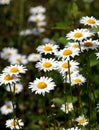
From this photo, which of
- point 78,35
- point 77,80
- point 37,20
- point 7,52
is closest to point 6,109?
point 77,80

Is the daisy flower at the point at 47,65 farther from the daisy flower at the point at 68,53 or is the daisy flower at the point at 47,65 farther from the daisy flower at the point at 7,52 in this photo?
the daisy flower at the point at 7,52

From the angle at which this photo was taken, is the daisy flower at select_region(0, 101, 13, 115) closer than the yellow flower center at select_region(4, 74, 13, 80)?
No

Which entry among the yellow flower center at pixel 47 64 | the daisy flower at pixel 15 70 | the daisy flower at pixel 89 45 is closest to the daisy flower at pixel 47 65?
the yellow flower center at pixel 47 64

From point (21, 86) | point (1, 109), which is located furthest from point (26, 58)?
point (1, 109)

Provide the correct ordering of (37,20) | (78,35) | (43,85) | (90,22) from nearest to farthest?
(43,85) → (78,35) → (90,22) → (37,20)

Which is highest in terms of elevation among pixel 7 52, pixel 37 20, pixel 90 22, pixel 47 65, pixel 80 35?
pixel 37 20

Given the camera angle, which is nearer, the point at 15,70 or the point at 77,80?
the point at 15,70

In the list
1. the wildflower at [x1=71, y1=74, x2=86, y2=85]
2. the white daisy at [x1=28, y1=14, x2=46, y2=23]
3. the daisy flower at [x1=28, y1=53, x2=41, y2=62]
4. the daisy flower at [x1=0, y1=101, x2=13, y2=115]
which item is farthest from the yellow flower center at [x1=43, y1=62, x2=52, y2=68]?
the white daisy at [x1=28, y1=14, x2=46, y2=23]

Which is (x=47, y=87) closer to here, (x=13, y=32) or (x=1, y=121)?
(x=1, y=121)

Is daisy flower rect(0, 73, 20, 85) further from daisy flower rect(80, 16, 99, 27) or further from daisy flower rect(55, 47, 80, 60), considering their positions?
daisy flower rect(80, 16, 99, 27)

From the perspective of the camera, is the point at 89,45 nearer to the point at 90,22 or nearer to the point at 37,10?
the point at 90,22
